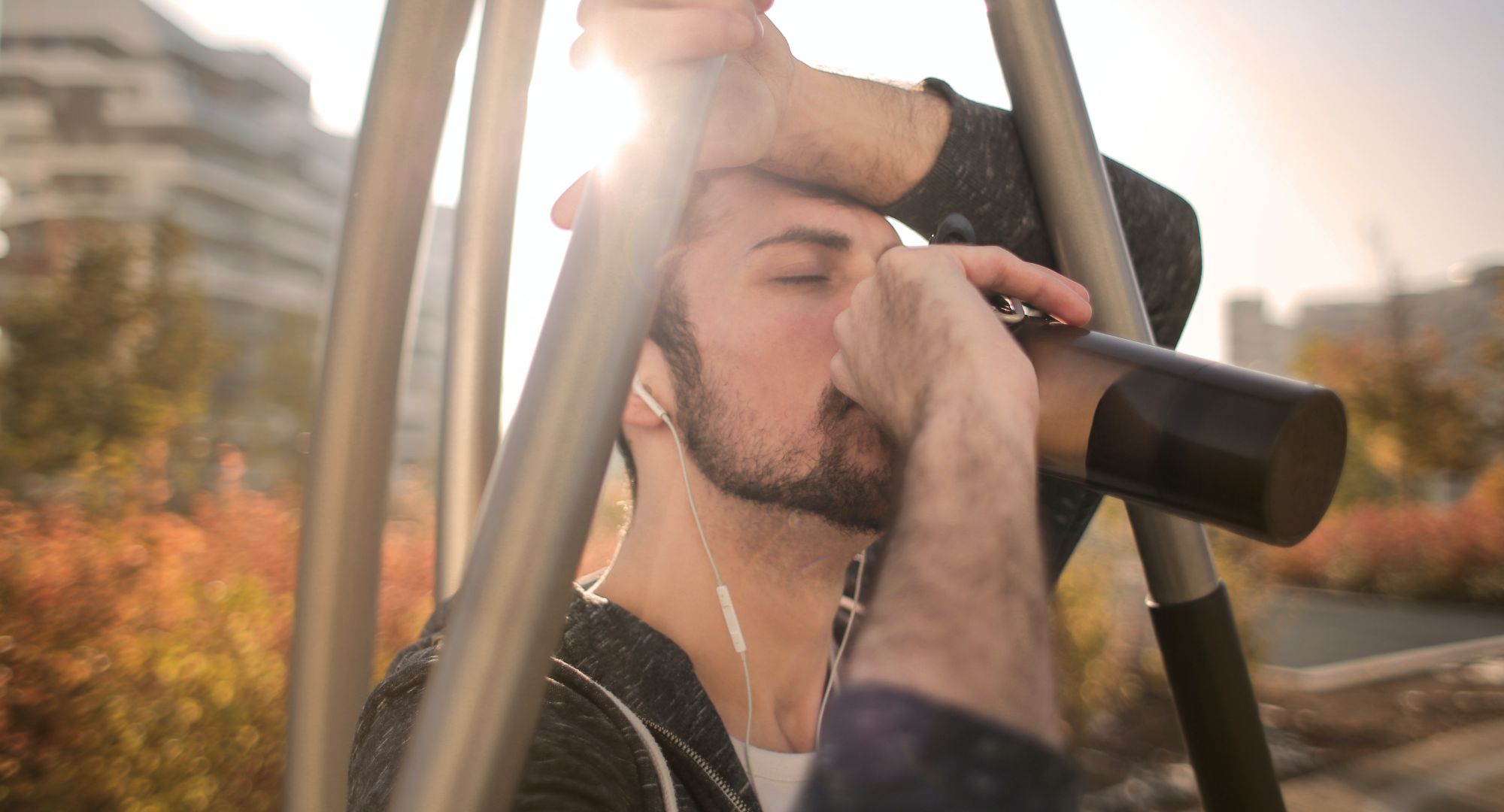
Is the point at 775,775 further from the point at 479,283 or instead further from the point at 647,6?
the point at 647,6

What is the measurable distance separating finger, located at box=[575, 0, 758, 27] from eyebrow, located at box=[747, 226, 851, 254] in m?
0.60

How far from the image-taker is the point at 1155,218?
158 centimetres

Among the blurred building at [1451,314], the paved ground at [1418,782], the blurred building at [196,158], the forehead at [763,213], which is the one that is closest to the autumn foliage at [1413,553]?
the blurred building at [1451,314]

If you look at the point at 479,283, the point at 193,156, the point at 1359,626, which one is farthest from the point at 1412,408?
the point at 193,156

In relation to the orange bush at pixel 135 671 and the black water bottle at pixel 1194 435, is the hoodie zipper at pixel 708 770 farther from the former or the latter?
the orange bush at pixel 135 671

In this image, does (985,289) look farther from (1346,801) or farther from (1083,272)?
(1346,801)

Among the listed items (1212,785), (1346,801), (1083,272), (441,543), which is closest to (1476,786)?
(1346,801)

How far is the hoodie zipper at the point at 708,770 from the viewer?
3.66 feet

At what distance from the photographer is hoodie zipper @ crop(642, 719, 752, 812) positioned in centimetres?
112

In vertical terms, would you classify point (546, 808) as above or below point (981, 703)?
below

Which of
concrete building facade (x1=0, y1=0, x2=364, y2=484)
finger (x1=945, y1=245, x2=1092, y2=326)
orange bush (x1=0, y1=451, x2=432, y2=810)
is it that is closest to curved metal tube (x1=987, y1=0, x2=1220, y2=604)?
finger (x1=945, y1=245, x2=1092, y2=326)

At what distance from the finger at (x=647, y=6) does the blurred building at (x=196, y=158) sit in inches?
1102

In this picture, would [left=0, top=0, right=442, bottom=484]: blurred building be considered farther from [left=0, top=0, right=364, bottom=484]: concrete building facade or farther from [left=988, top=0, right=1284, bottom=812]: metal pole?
[left=988, top=0, right=1284, bottom=812]: metal pole

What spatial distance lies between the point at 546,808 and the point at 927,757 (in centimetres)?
50
